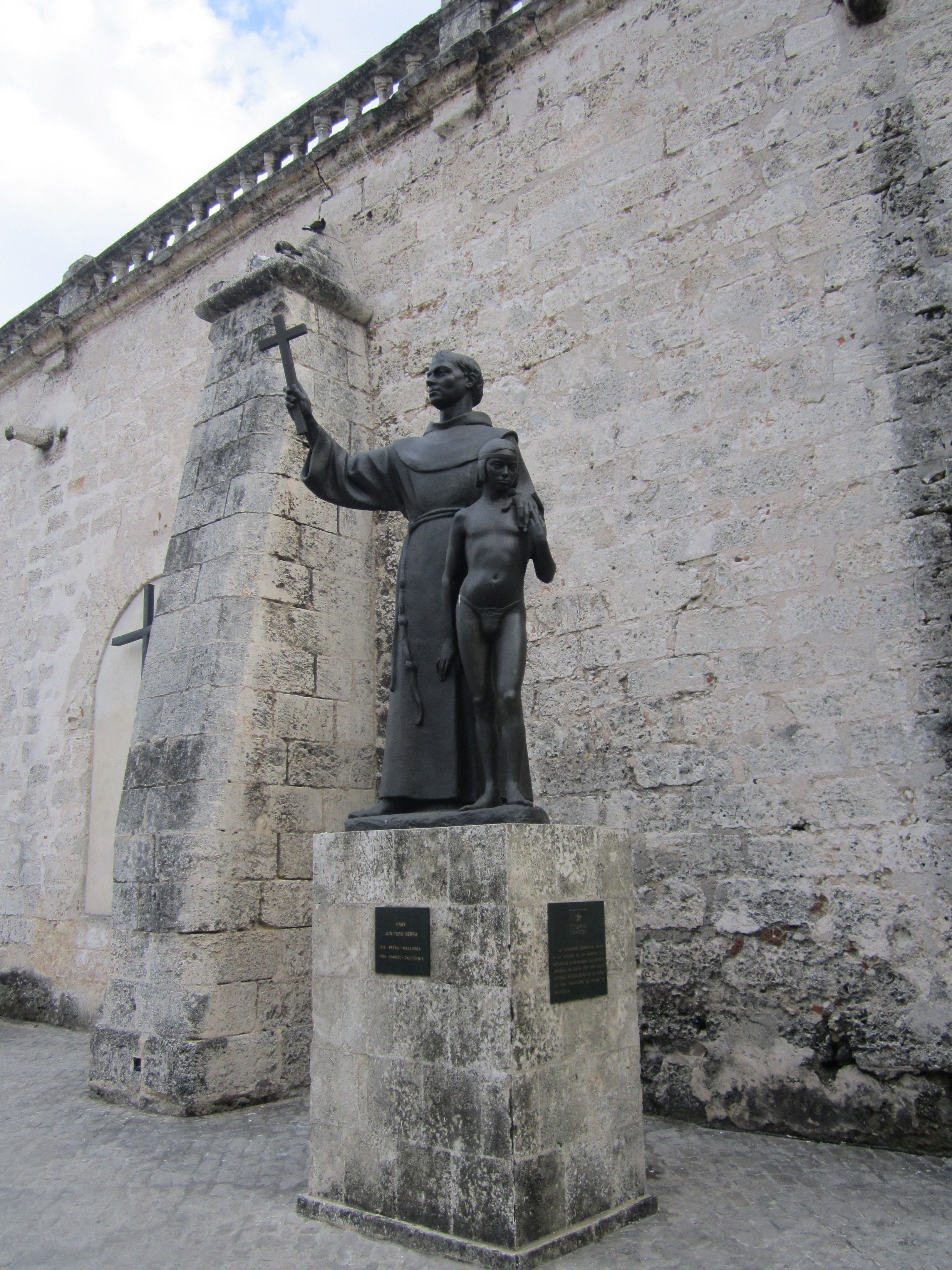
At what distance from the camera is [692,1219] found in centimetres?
302

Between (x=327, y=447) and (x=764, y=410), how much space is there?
2.10m

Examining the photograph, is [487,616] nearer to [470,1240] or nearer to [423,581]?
[423,581]

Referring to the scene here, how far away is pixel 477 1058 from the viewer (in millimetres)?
2820

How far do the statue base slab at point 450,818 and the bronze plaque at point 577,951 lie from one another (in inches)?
11.6

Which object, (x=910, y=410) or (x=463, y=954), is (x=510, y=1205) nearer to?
(x=463, y=954)

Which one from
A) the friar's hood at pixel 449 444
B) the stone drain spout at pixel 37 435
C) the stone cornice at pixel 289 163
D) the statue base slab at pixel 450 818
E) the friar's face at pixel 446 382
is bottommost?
the statue base slab at pixel 450 818

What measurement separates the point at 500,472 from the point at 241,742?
2302 mm

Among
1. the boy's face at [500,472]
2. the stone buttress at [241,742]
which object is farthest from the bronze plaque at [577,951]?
the stone buttress at [241,742]

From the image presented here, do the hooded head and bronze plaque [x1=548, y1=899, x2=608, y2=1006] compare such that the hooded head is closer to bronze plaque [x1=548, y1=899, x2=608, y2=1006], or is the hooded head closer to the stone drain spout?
bronze plaque [x1=548, y1=899, x2=608, y2=1006]

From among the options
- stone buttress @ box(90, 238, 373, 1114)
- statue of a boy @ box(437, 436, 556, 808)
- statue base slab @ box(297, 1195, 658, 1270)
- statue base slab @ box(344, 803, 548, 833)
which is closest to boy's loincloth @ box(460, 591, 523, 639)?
statue of a boy @ box(437, 436, 556, 808)

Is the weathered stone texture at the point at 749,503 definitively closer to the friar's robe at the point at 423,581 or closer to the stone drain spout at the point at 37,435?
the friar's robe at the point at 423,581

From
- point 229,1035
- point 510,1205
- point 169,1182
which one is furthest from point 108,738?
point 510,1205

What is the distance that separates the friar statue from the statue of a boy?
0.05 m

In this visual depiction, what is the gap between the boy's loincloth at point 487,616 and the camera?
129 inches
